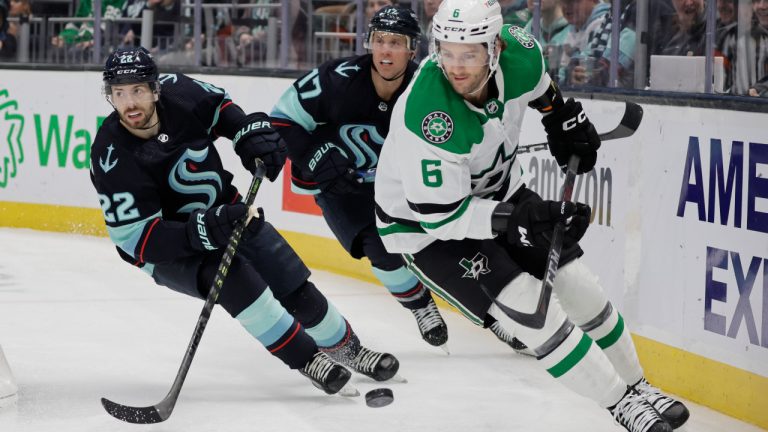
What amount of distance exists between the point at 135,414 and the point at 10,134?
14.2ft

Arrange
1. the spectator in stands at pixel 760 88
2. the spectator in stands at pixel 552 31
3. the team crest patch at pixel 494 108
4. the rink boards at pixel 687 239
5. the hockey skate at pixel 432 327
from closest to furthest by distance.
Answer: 1. the team crest patch at pixel 494 108
2. the rink boards at pixel 687 239
3. the spectator in stands at pixel 760 88
4. the hockey skate at pixel 432 327
5. the spectator in stands at pixel 552 31

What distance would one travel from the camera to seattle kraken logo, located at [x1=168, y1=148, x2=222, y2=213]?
345 cm

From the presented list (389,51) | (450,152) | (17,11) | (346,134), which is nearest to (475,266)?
(450,152)

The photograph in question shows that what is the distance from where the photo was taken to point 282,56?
6184 mm

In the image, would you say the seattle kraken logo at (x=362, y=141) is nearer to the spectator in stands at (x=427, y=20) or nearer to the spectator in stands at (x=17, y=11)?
the spectator in stands at (x=427, y=20)

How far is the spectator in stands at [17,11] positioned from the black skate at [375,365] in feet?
14.3

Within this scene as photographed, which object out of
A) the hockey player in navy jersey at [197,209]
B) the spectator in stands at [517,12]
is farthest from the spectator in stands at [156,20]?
the hockey player in navy jersey at [197,209]

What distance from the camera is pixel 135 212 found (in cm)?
329

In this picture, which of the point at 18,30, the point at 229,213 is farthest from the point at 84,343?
the point at 18,30

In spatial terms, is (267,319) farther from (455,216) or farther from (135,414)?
(455,216)

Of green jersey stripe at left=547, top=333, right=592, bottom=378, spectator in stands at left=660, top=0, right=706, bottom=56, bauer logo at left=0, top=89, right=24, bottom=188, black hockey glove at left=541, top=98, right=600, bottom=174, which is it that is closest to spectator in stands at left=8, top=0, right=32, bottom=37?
bauer logo at left=0, top=89, right=24, bottom=188

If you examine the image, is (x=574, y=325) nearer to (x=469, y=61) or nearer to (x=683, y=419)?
(x=683, y=419)

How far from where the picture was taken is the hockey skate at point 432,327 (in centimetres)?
403

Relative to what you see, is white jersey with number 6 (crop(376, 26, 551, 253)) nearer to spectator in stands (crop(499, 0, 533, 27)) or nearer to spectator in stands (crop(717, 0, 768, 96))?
spectator in stands (crop(717, 0, 768, 96))
